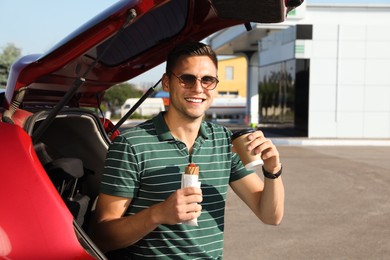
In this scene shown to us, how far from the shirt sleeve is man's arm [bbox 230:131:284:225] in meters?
0.45

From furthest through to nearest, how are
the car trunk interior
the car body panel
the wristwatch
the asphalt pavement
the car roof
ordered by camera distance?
1. the asphalt pavement
2. the car trunk interior
3. the wristwatch
4. the car roof
5. the car body panel

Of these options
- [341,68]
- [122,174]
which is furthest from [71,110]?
[341,68]

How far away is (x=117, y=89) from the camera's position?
81.8m

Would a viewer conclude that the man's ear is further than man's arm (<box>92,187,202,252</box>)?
Yes

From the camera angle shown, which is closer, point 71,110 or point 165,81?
point 165,81

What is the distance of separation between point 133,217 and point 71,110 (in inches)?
37.6

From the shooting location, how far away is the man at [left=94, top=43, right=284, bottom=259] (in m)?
2.04

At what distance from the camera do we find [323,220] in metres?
7.36

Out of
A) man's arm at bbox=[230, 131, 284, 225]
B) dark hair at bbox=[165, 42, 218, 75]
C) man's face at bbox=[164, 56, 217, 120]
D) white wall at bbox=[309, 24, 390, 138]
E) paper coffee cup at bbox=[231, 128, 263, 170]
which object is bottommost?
white wall at bbox=[309, 24, 390, 138]

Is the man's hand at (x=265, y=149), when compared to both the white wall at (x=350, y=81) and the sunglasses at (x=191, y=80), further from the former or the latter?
the white wall at (x=350, y=81)

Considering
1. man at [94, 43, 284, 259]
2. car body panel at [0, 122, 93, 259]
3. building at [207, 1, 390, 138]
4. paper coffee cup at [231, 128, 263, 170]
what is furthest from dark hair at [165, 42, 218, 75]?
building at [207, 1, 390, 138]

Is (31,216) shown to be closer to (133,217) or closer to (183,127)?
(133,217)

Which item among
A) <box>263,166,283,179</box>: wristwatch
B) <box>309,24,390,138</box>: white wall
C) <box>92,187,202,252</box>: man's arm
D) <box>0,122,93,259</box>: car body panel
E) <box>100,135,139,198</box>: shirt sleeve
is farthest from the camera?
<box>309,24,390,138</box>: white wall

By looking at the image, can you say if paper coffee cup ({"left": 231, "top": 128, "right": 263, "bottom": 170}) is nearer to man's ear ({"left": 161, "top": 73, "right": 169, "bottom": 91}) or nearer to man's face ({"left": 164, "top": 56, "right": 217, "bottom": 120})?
man's face ({"left": 164, "top": 56, "right": 217, "bottom": 120})
